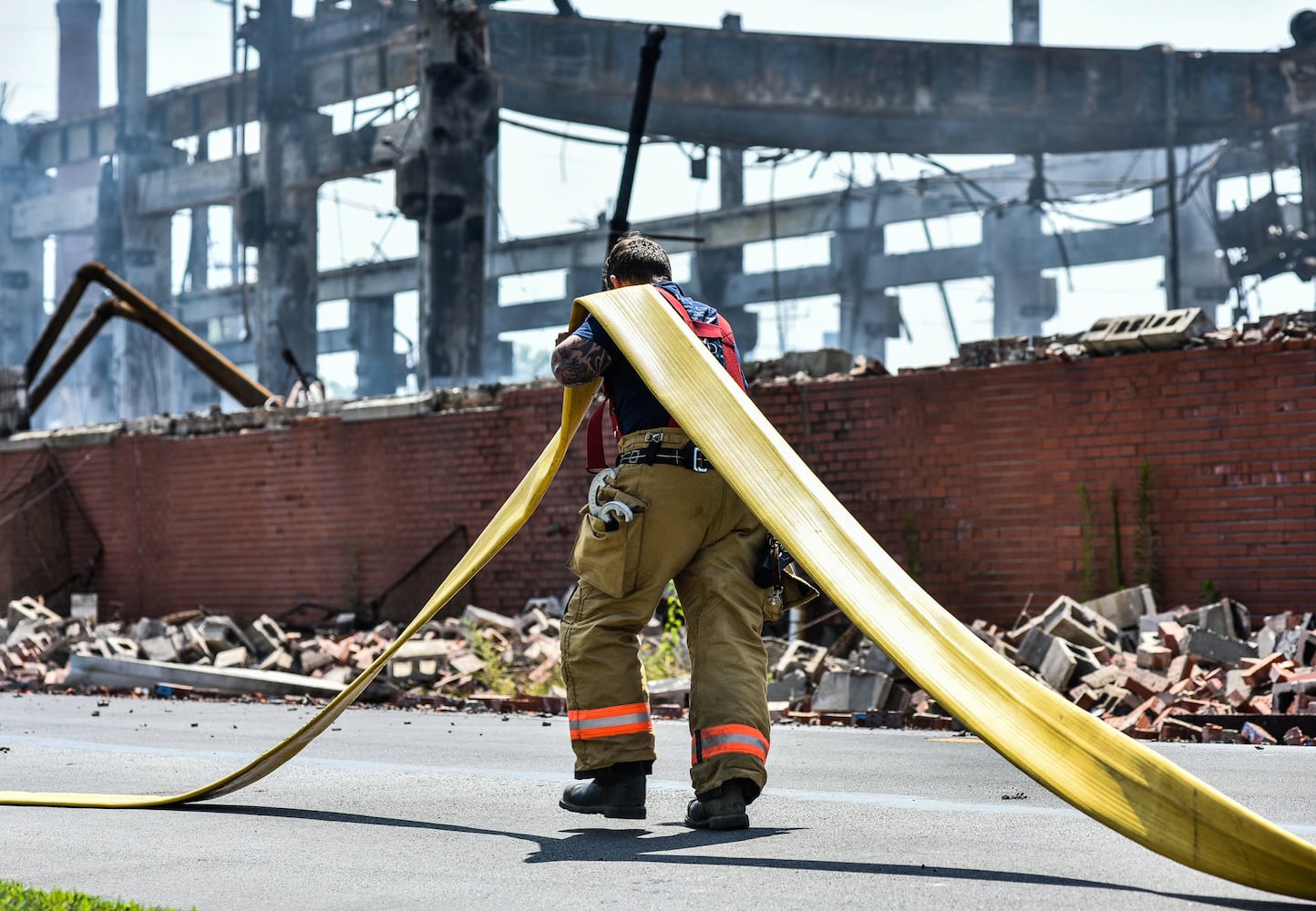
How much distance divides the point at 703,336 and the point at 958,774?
7.49 feet

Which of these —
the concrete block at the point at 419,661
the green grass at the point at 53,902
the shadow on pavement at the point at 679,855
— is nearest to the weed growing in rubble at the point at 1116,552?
the concrete block at the point at 419,661

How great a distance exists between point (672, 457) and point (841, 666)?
537 cm

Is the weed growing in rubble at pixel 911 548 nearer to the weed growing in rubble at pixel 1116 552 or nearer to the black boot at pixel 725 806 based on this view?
the weed growing in rubble at pixel 1116 552

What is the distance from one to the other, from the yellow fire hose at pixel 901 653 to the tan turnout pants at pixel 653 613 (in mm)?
281

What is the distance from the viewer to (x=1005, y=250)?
2936 centimetres

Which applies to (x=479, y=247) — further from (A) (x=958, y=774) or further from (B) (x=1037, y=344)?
(A) (x=958, y=774)

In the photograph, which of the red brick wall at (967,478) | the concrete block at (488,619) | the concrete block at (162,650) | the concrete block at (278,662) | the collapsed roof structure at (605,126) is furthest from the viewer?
the collapsed roof structure at (605,126)

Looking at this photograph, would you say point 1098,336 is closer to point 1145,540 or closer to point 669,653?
point 1145,540

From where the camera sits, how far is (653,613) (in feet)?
14.0

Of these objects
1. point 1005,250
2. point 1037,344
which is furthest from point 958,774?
point 1005,250

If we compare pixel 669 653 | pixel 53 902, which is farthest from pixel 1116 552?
pixel 53 902

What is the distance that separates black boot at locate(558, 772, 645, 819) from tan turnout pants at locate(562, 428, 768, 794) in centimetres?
6

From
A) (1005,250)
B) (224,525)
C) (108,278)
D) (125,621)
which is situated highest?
(1005,250)

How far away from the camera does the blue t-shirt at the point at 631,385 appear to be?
14.5ft
